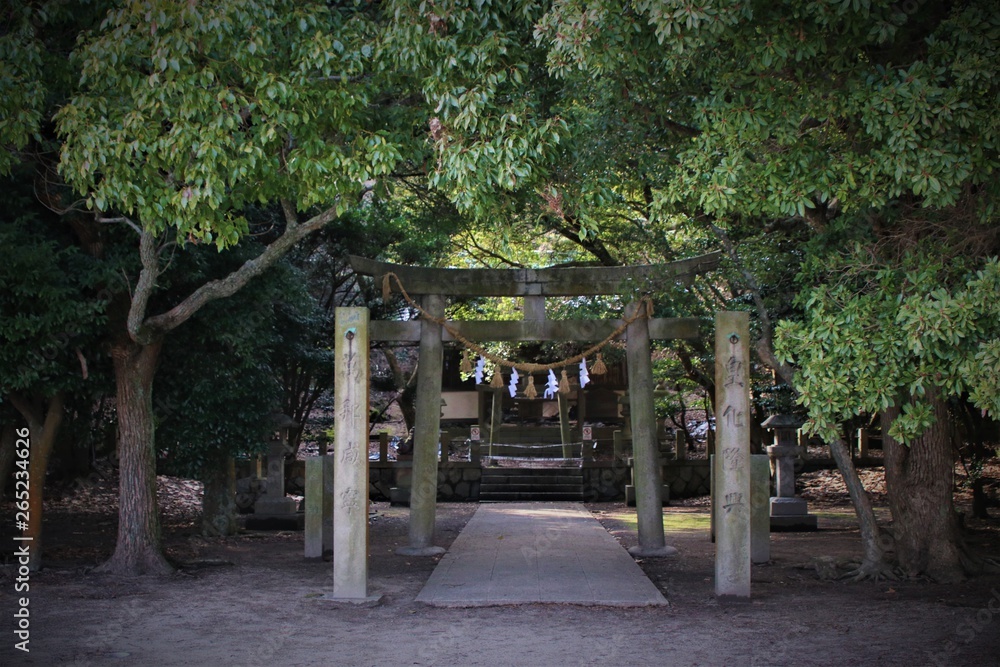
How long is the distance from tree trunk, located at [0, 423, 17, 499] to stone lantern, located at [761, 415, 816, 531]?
35.4 ft

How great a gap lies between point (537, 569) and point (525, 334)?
115 inches

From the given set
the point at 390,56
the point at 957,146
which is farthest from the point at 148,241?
the point at 957,146

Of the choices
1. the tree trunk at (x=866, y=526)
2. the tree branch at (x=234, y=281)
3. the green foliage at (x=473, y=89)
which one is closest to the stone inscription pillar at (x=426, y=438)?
the tree branch at (x=234, y=281)

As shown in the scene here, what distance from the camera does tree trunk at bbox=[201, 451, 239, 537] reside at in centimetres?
1282

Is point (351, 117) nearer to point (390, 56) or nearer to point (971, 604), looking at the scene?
point (390, 56)

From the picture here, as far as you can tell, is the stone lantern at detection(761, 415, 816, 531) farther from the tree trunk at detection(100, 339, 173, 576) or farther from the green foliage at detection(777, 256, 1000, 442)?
the tree trunk at detection(100, 339, 173, 576)

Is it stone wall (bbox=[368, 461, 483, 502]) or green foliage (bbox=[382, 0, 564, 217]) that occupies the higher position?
green foliage (bbox=[382, 0, 564, 217])

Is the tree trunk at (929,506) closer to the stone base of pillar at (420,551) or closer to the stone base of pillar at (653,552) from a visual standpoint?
the stone base of pillar at (653,552)

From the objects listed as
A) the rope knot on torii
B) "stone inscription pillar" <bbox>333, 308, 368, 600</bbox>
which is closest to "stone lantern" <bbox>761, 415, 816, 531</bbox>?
the rope knot on torii

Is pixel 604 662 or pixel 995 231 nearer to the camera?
pixel 604 662

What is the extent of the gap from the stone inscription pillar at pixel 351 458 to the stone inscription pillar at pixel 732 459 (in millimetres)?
3250

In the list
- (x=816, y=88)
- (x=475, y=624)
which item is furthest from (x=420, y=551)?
(x=816, y=88)

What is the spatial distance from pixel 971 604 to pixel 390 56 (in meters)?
6.95

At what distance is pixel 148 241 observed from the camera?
8.50 m
